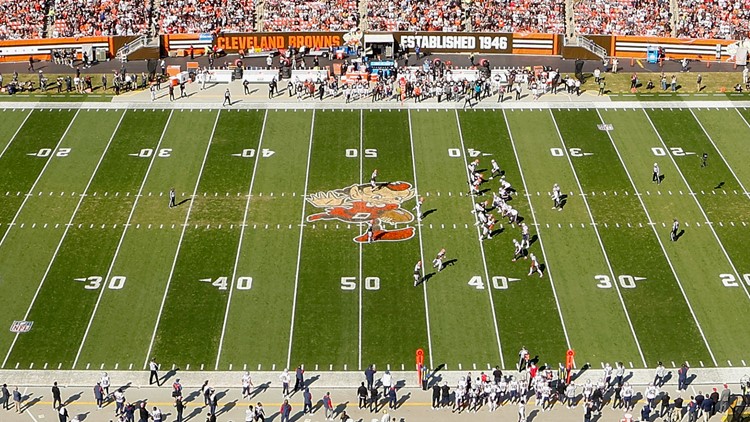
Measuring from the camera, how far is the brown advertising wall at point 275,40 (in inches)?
4008

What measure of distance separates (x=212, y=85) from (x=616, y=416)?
47.1 meters

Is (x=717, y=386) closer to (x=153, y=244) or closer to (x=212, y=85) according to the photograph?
(x=153, y=244)

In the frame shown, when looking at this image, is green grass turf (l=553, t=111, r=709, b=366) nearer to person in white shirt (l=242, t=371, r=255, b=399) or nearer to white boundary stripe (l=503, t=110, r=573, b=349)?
white boundary stripe (l=503, t=110, r=573, b=349)

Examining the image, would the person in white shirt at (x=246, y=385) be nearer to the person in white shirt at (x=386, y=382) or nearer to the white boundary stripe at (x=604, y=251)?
the person in white shirt at (x=386, y=382)

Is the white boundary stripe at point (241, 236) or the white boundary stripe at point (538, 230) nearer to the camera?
the white boundary stripe at point (241, 236)

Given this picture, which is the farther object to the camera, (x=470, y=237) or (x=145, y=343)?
(x=470, y=237)

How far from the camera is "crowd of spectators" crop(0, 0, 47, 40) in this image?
335 feet

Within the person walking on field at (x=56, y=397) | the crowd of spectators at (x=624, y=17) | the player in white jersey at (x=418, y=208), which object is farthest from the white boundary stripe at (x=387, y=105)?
the person walking on field at (x=56, y=397)

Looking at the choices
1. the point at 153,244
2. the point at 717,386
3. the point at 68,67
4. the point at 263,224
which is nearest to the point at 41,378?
the point at 153,244

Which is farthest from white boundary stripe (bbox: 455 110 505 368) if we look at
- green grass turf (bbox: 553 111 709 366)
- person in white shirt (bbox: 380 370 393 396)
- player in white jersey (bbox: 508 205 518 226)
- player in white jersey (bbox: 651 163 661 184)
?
player in white jersey (bbox: 651 163 661 184)

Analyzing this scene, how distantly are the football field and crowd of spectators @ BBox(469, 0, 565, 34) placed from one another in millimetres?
15405

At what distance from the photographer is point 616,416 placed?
60.0 m

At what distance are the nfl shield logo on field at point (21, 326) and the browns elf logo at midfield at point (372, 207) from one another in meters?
18.5

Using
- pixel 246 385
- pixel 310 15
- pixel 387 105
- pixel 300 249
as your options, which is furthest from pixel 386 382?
pixel 310 15
